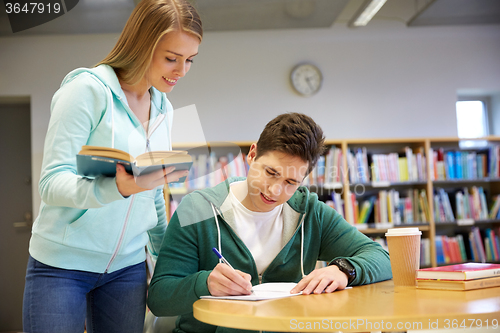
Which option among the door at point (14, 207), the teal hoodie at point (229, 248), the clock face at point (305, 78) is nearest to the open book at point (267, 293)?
the teal hoodie at point (229, 248)

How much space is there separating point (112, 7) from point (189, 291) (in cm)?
341

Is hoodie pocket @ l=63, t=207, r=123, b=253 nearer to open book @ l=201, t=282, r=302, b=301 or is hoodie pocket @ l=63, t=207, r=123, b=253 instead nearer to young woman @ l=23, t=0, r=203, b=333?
young woman @ l=23, t=0, r=203, b=333

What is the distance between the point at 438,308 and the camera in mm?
839

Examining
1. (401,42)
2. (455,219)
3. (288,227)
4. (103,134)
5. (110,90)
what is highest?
(401,42)

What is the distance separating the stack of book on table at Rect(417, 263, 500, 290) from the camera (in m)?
1.06

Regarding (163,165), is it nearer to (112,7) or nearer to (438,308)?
(438,308)

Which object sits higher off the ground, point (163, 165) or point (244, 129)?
point (244, 129)

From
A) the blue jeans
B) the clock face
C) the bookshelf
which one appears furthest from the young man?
the clock face

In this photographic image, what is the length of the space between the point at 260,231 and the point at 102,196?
0.64 meters

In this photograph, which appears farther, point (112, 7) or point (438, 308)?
point (112, 7)

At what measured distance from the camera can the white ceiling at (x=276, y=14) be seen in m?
3.84

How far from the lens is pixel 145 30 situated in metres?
1.12

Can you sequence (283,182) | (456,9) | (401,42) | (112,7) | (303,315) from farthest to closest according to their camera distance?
(401,42) < (456,9) < (112,7) < (283,182) < (303,315)

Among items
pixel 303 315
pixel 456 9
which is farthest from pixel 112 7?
pixel 303 315
